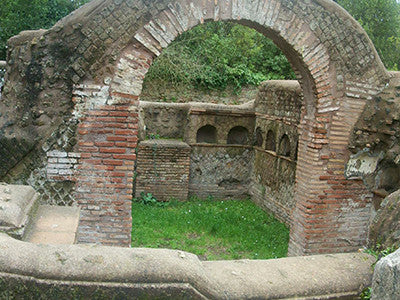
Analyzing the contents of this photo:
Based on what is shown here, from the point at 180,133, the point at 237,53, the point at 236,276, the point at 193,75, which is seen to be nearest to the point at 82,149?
the point at 236,276

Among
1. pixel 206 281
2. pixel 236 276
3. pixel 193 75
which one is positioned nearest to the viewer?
pixel 206 281

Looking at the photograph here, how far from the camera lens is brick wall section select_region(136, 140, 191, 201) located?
29.7 ft

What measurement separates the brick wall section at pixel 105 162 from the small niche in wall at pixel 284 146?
4125mm

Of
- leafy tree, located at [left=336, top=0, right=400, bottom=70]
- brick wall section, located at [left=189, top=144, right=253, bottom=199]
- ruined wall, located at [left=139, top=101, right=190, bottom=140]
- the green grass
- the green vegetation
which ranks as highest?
leafy tree, located at [left=336, top=0, right=400, bottom=70]

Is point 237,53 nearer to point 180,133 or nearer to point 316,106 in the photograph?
point 180,133

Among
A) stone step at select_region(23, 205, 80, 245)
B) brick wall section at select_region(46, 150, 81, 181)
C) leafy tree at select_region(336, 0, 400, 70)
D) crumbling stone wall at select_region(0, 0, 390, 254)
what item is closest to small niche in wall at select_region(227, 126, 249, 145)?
crumbling stone wall at select_region(0, 0, 390, 254)

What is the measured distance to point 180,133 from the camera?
1017 cm

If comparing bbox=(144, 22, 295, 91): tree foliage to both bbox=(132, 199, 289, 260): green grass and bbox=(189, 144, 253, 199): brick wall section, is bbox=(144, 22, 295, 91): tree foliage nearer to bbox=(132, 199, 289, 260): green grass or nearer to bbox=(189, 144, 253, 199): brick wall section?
bbox=(189, 144, 253, 199): brick wall section

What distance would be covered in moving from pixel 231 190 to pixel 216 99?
155 inches

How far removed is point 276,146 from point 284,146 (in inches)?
9.6

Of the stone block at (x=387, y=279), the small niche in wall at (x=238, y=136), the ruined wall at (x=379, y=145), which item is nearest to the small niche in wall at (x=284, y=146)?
the small niche in wall at (x=238, y=136)

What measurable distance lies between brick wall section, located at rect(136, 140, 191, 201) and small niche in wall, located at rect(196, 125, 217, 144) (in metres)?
0.77

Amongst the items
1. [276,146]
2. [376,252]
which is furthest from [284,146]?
[376,252]

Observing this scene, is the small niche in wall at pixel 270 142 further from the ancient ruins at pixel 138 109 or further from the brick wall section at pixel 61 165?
the brick wall section at pixel 61 165
